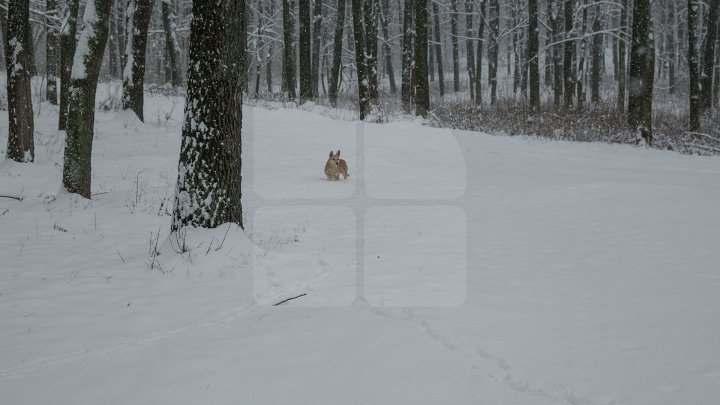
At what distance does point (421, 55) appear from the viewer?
15555 mm

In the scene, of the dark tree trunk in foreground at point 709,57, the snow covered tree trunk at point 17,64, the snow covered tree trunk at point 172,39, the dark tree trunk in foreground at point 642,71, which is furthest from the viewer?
the snow covered tree trunk at point 172,39

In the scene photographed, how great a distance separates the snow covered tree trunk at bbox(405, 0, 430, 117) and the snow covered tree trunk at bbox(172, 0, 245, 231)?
1158 cm

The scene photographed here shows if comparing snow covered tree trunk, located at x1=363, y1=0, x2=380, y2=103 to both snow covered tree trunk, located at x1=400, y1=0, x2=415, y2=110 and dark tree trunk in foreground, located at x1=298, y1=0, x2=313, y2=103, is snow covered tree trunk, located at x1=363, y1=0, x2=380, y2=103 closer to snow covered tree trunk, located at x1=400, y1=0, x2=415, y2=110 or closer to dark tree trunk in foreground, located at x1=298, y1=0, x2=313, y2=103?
snow covered tree trunk, located at x1=400, y1=0, x2=415, y2=110

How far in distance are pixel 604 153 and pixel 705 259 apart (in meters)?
7.64

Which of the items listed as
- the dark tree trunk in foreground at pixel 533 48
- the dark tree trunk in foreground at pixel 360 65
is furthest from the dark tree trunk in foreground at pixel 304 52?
the dark tree trunk in foreground at pixel 533 48

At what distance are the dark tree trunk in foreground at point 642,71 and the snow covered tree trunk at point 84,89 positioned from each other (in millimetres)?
11976

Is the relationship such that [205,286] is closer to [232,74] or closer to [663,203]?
[232,74]

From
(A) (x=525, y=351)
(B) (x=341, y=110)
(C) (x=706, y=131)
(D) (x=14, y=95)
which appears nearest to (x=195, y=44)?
(A) (x=525, y=351)

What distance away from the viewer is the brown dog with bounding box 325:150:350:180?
8734 mm

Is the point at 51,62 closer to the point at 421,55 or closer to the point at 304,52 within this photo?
the point at 304,52

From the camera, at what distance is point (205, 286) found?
413 centimetres

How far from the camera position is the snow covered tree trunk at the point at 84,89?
20.5ft
